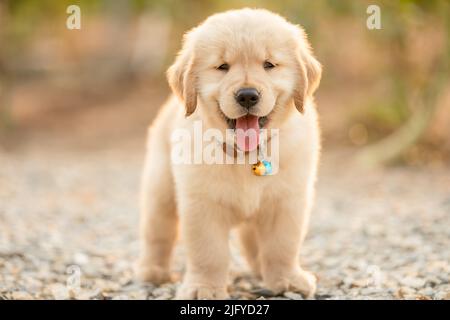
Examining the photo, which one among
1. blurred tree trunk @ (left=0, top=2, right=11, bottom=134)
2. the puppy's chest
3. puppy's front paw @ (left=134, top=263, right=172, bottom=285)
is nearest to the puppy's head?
the puppy's chest

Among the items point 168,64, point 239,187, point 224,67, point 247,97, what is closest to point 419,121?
point 239,187

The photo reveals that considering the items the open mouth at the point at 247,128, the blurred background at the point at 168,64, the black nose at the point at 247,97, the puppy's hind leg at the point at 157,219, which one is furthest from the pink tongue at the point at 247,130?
the blurred background at the point at 168,64

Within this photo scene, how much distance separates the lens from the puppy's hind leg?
13.6ft

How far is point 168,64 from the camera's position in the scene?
15.8 meters

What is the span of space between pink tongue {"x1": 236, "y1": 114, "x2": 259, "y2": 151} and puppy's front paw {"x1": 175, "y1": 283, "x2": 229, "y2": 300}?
2.88 feet

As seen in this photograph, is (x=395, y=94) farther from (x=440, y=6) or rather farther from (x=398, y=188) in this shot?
(x=398, y=188)

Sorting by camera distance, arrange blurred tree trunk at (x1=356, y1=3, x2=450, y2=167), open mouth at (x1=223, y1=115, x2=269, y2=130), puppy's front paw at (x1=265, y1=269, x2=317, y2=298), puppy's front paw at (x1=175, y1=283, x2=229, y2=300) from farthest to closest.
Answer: blurred tree trunk at (x1=356, y1=3, x2=450, y2=167) → puppy's front paw at (x1=265, y1=269, x2=317, y2=298) → puppy's front paw at (x1=175, y1=283, x2=229, y2=300) → open mouth at (x1=223, y1=115, x2=269, y2=130)

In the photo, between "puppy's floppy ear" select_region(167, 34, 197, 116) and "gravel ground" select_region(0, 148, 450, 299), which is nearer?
"puppy's floppy ear" select_region(167, 34, 197, 116)

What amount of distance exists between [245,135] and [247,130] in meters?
0.03

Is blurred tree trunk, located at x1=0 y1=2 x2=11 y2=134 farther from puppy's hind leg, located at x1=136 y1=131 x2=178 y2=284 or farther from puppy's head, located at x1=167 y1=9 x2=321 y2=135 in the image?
puppy's head, located at x1=167 y1=9 x2=321 y2=135

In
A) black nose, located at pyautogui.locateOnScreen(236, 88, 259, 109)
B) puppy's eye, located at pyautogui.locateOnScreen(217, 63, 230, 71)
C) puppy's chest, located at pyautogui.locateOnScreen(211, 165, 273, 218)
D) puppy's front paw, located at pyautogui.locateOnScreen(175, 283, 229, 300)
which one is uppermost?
puppy's eye, located at pyautogui.locateOnScreen(217, 63, 230, 71)

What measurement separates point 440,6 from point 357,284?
553cm

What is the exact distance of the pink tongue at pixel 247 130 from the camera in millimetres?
3453

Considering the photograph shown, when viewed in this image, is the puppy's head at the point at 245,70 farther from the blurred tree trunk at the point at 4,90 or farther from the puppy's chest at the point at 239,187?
the blurred tree trunk at the point at 4,90
